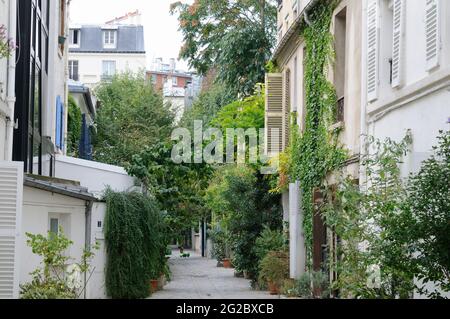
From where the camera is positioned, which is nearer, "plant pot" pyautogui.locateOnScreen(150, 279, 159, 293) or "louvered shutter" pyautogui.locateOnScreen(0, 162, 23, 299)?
"louvered shutter" pyautogui.locateOnScreen(0, 162, 23, 299)

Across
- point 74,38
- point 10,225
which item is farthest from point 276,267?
point 74,38

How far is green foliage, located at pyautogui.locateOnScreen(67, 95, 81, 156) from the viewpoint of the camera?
3300 centimetres

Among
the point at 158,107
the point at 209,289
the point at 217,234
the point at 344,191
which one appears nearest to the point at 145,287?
the point at 209,289

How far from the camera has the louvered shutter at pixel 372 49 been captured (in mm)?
14547

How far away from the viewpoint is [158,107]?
151 ft

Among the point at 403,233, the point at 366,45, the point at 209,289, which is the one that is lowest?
the point at 209,289

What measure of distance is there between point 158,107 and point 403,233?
36674 mm

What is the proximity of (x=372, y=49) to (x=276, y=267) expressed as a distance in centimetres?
888

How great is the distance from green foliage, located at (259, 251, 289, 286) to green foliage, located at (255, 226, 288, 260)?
831mm

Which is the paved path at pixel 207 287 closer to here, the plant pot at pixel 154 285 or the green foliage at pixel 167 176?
the plant pot at pixel 154 285

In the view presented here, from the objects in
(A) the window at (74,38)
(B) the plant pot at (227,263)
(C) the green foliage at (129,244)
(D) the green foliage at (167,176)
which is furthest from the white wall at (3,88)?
(A) the window at (74,38)

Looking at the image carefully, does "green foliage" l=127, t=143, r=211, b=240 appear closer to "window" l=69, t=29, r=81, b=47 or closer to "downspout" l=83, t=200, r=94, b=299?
"downspout" l=83, t=200, r=94, b=299

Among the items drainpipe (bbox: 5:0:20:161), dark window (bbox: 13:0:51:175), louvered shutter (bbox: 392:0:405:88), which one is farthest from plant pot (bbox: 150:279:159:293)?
louvered shutter (bbox: 392:0:405:88)

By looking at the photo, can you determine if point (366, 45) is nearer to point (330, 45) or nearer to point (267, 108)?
point (330, 45)
